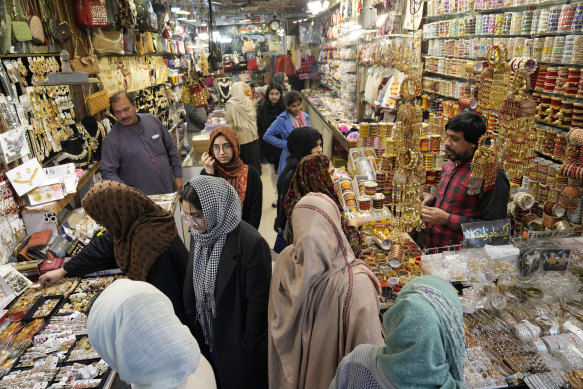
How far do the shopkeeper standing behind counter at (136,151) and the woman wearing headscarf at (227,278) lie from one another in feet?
7.09

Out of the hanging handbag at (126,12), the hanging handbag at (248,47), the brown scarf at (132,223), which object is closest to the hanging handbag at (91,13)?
the hanging handbag at (126,12)

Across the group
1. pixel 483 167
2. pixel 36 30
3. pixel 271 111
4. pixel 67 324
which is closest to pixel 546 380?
pixel 483 167

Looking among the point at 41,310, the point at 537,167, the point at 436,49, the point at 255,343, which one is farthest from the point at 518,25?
the point at 41,310

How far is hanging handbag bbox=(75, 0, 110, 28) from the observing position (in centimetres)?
419

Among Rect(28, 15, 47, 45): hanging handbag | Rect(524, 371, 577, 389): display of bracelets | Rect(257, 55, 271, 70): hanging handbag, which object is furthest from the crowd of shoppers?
Rect(257, 55, 271, 70): hanging handbag

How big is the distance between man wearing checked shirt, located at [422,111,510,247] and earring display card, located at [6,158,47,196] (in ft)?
9.56

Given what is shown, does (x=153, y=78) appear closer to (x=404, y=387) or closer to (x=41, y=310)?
(x=41, y=310)

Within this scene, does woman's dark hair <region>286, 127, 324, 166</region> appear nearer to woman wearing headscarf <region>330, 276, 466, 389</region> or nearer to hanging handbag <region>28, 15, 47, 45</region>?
woman wearing headscarf <region>330, 276, 466, 389</region>

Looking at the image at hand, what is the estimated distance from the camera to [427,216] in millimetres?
2631

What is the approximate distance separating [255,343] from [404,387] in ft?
3.35

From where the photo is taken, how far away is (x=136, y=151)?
3.84 m

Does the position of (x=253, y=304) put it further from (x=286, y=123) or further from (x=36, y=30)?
(x=286, y=123)

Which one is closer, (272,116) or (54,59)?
(54,59)

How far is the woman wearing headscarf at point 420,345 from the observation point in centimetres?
109
